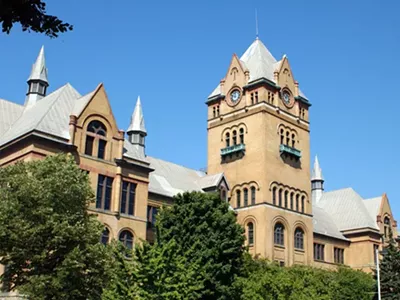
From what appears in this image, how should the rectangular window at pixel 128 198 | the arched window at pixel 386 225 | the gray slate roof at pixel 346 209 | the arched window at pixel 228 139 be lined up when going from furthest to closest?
the arched window at pixel 386 225
the gray slate roof at pixel 346 209
the arched window at pixel 228 139
the rectangular window at pixel 128 198

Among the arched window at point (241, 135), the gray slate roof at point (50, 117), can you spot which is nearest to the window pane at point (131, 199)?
the gray slate roof at point (50, 117)

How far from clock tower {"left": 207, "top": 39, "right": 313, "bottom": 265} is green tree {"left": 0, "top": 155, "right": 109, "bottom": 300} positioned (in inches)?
1265

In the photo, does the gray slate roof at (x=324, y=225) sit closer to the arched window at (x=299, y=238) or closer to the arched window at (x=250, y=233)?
the arched window at (x=299, y=238)

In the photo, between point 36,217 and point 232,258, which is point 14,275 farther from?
point 232,258

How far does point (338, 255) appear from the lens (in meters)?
79.2

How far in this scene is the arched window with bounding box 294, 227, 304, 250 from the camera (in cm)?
6793

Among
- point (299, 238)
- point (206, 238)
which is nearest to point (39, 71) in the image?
point (206, 238)

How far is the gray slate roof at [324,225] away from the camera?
77.4 m

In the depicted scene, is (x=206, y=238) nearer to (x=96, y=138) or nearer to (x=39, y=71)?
(x=96, y=138)

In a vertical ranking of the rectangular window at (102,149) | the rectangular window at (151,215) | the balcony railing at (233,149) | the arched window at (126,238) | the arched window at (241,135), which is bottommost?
the arched window at (126,238)

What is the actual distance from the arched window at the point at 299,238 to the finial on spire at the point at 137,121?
2284 cm

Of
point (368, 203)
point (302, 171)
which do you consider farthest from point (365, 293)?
point (368, 203)

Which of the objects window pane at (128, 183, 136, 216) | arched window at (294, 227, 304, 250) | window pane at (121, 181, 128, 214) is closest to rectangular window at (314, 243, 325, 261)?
arched window at (294, 227, 304, 250)

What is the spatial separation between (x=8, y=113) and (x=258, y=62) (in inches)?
1252
